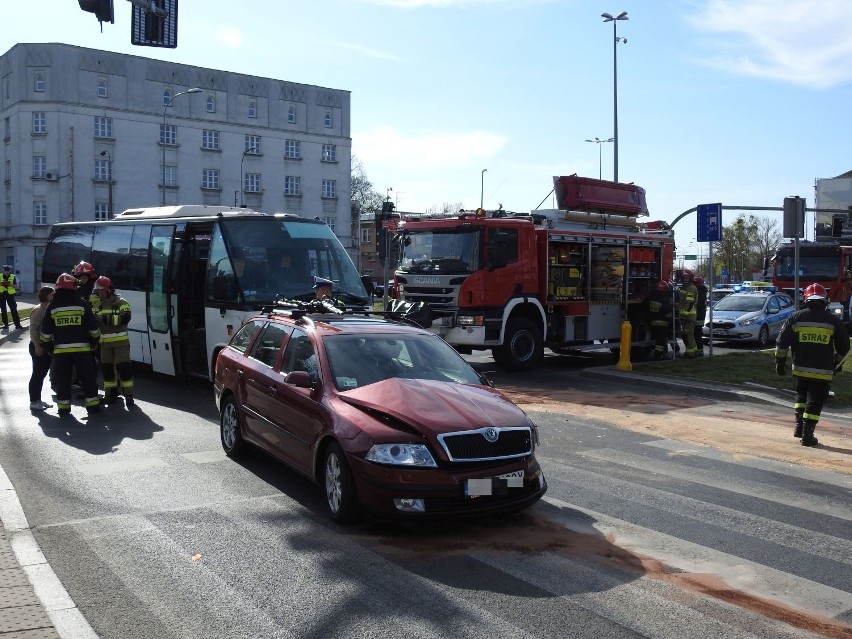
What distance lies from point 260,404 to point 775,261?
1054 inches

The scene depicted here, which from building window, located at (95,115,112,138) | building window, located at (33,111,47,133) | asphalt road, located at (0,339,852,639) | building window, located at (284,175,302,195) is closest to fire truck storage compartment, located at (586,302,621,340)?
asphalt road, located at (0,339,852,639)

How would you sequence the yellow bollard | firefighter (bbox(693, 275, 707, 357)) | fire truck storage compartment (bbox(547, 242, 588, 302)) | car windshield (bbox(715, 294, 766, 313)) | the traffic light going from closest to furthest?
the traffic light < the yellow bollard < fire truck storage compartment (bbox(547, 242, 588, 302)) < firefighter (bbox(693, 275, 707, 357)) < car windshield (bbox(715, 294, 766, 313))

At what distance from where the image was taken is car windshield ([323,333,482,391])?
23.2 ft

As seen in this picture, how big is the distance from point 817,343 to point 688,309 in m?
9.05

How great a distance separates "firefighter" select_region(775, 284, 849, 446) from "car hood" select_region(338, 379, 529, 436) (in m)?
4.78

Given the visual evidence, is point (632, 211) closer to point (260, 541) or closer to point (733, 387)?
point (733, 387)

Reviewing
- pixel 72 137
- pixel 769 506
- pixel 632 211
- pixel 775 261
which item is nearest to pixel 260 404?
pixel 769 506

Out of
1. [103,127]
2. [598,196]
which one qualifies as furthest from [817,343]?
[103,127]

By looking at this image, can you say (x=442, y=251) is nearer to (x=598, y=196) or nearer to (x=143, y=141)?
(x=598, y=196)

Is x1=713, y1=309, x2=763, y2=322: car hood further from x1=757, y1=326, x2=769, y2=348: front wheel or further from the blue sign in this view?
the blue sign

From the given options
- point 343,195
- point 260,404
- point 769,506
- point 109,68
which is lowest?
point 769,506

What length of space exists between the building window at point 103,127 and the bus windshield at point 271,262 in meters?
55.0

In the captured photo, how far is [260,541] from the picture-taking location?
239 inches

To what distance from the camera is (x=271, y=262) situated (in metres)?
13.5
